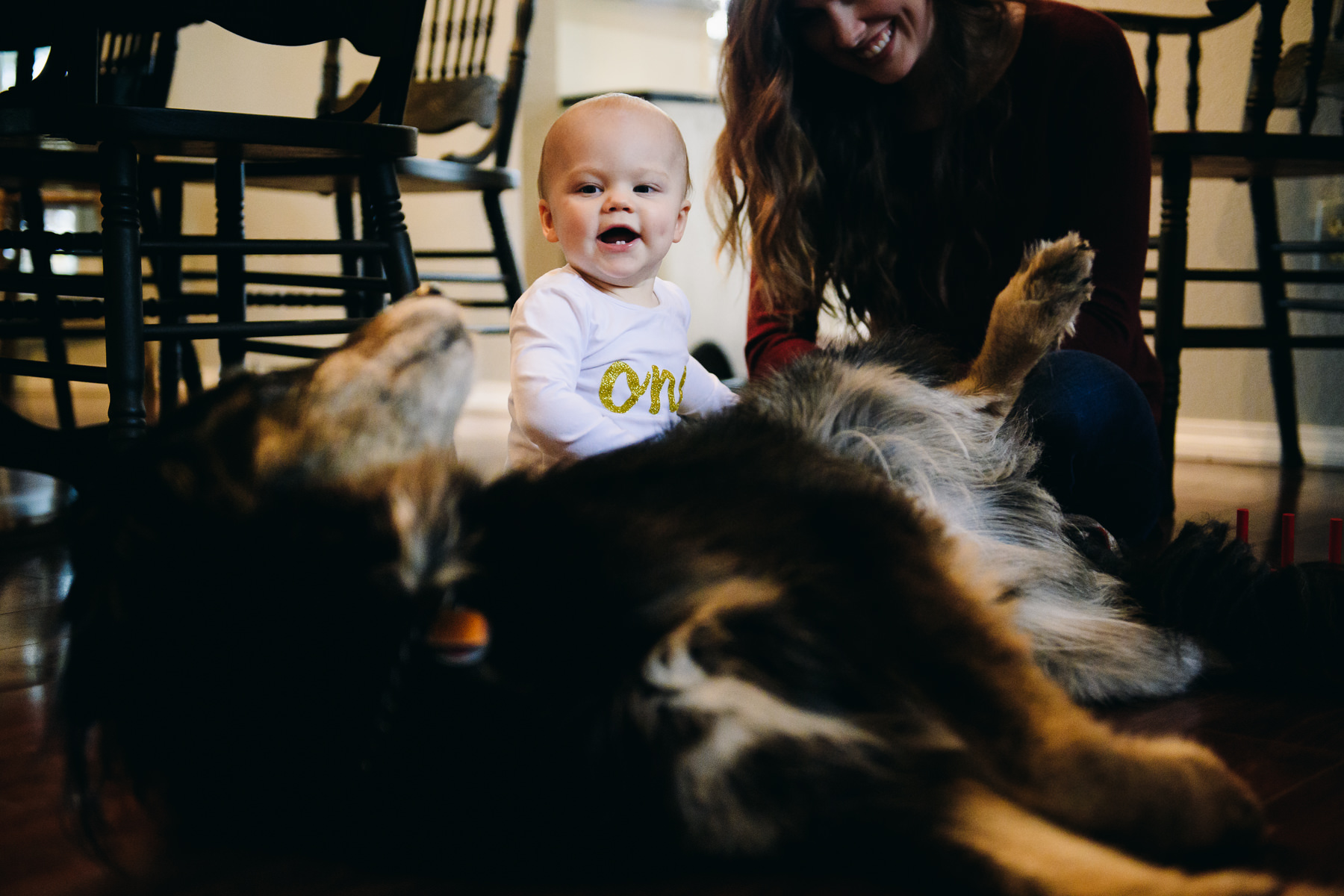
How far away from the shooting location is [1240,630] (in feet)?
3.51

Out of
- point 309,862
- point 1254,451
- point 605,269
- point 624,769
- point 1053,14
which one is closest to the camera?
point 624,769

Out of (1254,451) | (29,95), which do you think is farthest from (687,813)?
(1254,451)

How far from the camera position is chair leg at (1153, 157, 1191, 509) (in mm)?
2150

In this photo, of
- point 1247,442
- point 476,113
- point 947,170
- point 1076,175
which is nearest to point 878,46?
point 947,170

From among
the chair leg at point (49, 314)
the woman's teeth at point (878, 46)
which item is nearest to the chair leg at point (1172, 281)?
the woman's teeth at point (878, 46)

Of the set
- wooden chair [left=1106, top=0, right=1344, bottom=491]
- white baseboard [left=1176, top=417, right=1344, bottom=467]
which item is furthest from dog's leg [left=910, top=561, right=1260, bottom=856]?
white baseboard [left=1176, top=417, right=1344, bottom=467]

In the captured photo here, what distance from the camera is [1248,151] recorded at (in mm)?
2158

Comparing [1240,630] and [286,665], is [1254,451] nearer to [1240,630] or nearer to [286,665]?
[1240,630]

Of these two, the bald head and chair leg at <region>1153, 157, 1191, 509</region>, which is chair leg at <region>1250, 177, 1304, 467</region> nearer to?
chair leg at <region>1153, 157, 1191, 509</region>

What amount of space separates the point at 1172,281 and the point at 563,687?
76.4 inches

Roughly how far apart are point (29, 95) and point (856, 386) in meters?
1.41

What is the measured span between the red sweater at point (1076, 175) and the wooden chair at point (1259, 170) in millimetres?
728

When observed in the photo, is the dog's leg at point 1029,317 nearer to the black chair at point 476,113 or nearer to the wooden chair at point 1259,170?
the wooden chair at point 1259,170

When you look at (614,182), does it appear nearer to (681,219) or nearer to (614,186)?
(614,186)
